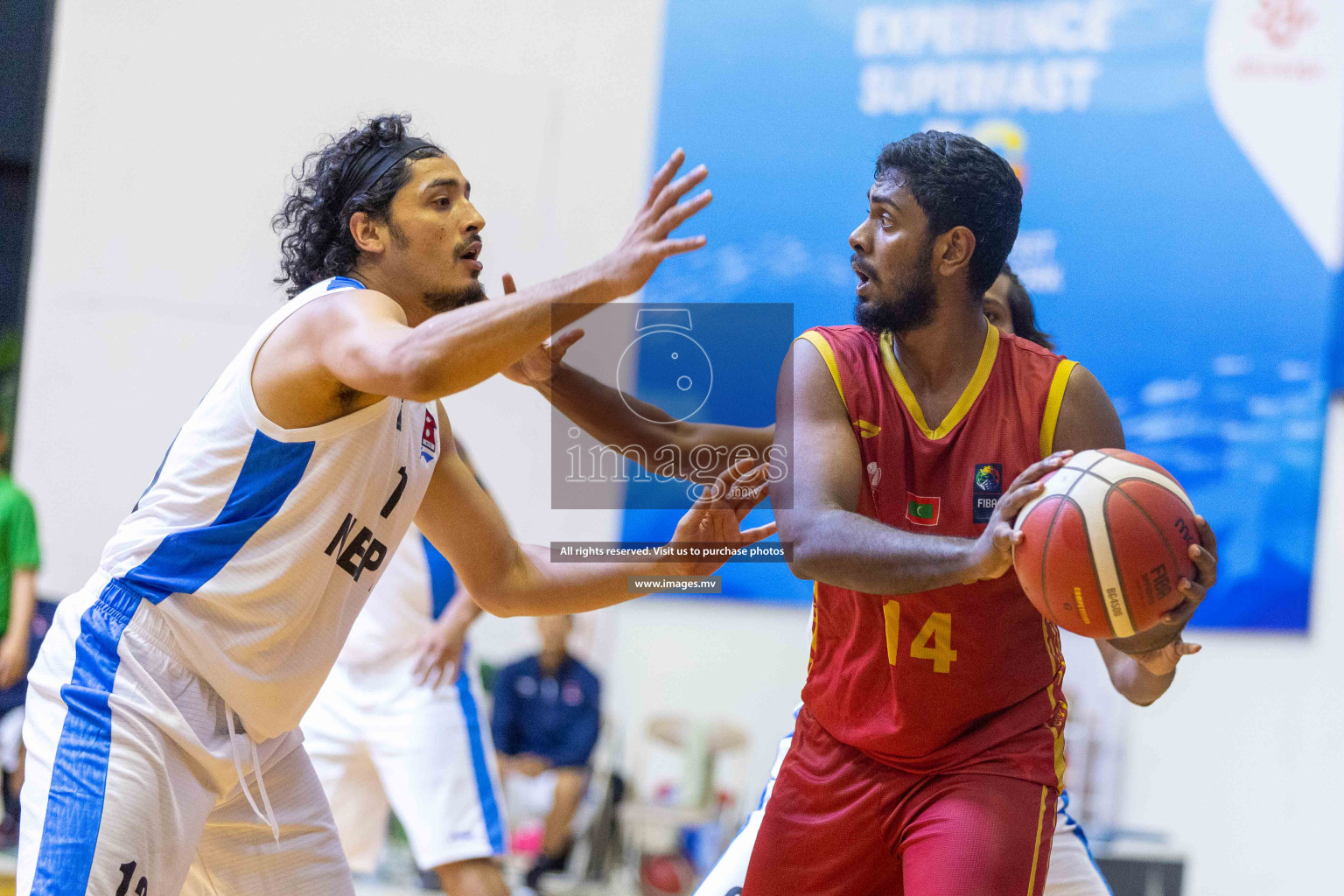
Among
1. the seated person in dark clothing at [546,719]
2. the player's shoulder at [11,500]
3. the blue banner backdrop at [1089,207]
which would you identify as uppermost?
the blue banner backdrop at [1089,207]

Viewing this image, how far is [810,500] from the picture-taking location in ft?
8.30

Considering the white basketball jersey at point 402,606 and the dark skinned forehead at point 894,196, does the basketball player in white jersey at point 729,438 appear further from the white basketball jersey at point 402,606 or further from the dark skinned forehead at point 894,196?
the white basketball jersey at point 402,606

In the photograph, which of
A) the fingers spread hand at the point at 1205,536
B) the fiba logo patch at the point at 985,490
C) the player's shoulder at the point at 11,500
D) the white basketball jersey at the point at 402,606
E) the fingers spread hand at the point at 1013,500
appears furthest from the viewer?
the player's shoulder at the point at 11,500

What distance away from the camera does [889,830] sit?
2625 mm

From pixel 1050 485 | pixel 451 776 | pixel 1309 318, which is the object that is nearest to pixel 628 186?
pixel 1309 318

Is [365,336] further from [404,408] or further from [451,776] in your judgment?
[451,776]

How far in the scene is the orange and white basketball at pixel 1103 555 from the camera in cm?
230

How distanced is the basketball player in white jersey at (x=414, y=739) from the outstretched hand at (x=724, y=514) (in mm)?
1608

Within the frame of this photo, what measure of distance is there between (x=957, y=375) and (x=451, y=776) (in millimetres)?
2517

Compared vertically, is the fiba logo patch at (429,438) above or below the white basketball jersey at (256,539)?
above

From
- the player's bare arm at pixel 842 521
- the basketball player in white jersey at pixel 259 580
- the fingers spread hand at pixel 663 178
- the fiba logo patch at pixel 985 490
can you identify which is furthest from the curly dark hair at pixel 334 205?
the fiba logo patch at pixel 985 490

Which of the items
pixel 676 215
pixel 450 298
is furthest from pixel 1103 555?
pixel 450 298

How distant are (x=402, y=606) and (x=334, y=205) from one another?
2.10 metres

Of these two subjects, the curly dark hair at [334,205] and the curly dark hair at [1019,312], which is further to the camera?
the curly dark hair at [1019,312]
